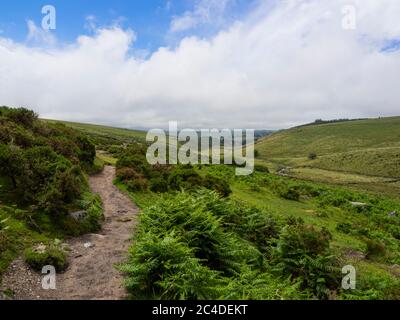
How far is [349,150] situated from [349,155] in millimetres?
30931

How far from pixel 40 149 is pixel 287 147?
176 meters

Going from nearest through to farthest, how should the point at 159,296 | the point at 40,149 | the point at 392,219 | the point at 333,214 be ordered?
1. the point at 159,296
2. the point at 40,149
3. the point at 333,214
4. the point at 392,219

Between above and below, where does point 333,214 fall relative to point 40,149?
below

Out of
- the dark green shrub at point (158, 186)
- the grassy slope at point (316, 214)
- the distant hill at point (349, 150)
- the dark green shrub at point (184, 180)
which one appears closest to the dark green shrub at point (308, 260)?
the grassy slope at point (316, 214)

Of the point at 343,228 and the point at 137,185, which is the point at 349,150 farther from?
the point at 137,185

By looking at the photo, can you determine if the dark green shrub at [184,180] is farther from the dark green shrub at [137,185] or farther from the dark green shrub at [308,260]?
the dark green shrub at [308,260]

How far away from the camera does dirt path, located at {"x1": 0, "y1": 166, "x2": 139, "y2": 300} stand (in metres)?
9.82

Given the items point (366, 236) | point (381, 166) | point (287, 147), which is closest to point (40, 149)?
point (366, 236)

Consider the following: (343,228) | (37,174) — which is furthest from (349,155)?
(37,174)

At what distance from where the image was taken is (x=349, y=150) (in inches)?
5901

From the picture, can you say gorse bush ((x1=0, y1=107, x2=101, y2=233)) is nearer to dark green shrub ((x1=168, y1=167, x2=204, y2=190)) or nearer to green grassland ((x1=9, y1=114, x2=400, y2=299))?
green grassland ((x1=9, y1=114, x2=400, y2=299))

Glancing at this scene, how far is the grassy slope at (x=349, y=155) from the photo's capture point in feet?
281

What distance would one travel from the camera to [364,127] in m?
193
